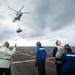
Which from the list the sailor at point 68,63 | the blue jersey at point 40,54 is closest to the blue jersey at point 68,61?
the sailor at point 68,63

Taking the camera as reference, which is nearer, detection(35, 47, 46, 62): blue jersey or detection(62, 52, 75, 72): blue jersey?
detection(62, 52, 75, 72): blue jersey

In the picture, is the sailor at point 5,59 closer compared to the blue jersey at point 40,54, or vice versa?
the sailor at point 5,59

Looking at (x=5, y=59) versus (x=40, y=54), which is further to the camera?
(x=40, y=54)

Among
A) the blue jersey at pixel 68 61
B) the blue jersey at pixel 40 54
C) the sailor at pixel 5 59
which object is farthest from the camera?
the blue jersey at pixel 40 54

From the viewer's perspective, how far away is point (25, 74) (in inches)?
403

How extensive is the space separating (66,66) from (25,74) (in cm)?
510

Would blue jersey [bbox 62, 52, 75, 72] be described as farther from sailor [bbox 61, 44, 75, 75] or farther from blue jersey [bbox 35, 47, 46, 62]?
blue jersey [bbox 35, 47, 46, 62]

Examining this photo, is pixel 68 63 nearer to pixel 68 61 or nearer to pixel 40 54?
pixel 68 61

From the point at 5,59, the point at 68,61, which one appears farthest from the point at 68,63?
the point at 5,59

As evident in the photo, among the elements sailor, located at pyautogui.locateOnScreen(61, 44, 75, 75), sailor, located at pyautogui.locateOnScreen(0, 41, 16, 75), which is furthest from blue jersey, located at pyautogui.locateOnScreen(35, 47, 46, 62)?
sailor, located at pyautogui.locateOnScreen(61, 44, 75, 75)

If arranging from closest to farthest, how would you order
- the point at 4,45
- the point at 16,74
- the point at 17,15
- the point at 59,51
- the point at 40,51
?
the point at 4,45
the point at 59,51
the point at 40,51
the point at 16,74
the point at 17,15

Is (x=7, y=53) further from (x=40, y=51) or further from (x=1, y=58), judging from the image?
(x=40, y=51)

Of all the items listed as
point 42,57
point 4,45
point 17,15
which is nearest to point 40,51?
point 42,57

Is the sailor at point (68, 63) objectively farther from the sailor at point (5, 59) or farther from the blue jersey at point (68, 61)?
the sailor at point (5, 59)
